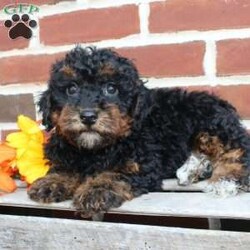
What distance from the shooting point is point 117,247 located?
176 centimetres

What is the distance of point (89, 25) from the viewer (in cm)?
259

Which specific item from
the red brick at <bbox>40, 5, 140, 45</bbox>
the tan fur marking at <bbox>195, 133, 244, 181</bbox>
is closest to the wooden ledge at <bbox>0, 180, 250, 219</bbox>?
the tan fur marking at <bbox>195, 133, 244, 181</bbox>

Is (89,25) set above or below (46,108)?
above

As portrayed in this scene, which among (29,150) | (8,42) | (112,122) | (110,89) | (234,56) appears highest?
(8,42)

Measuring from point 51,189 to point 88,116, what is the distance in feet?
0.94

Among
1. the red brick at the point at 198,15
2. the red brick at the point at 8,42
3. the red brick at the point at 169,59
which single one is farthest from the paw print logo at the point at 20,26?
the red brick at the point at 198,15

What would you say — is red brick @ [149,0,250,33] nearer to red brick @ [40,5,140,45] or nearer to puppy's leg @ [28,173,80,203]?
red brick @ [40,5,140,45]

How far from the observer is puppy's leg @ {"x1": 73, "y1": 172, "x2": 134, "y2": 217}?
189 cm

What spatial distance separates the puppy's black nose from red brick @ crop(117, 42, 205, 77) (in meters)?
0.60

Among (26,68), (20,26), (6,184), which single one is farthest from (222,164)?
(20,26)

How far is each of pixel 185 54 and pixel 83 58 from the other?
530mm

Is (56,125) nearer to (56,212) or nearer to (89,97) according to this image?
(89,97)

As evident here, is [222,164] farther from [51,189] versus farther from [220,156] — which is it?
[51,189]

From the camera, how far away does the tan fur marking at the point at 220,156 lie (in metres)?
2.13
